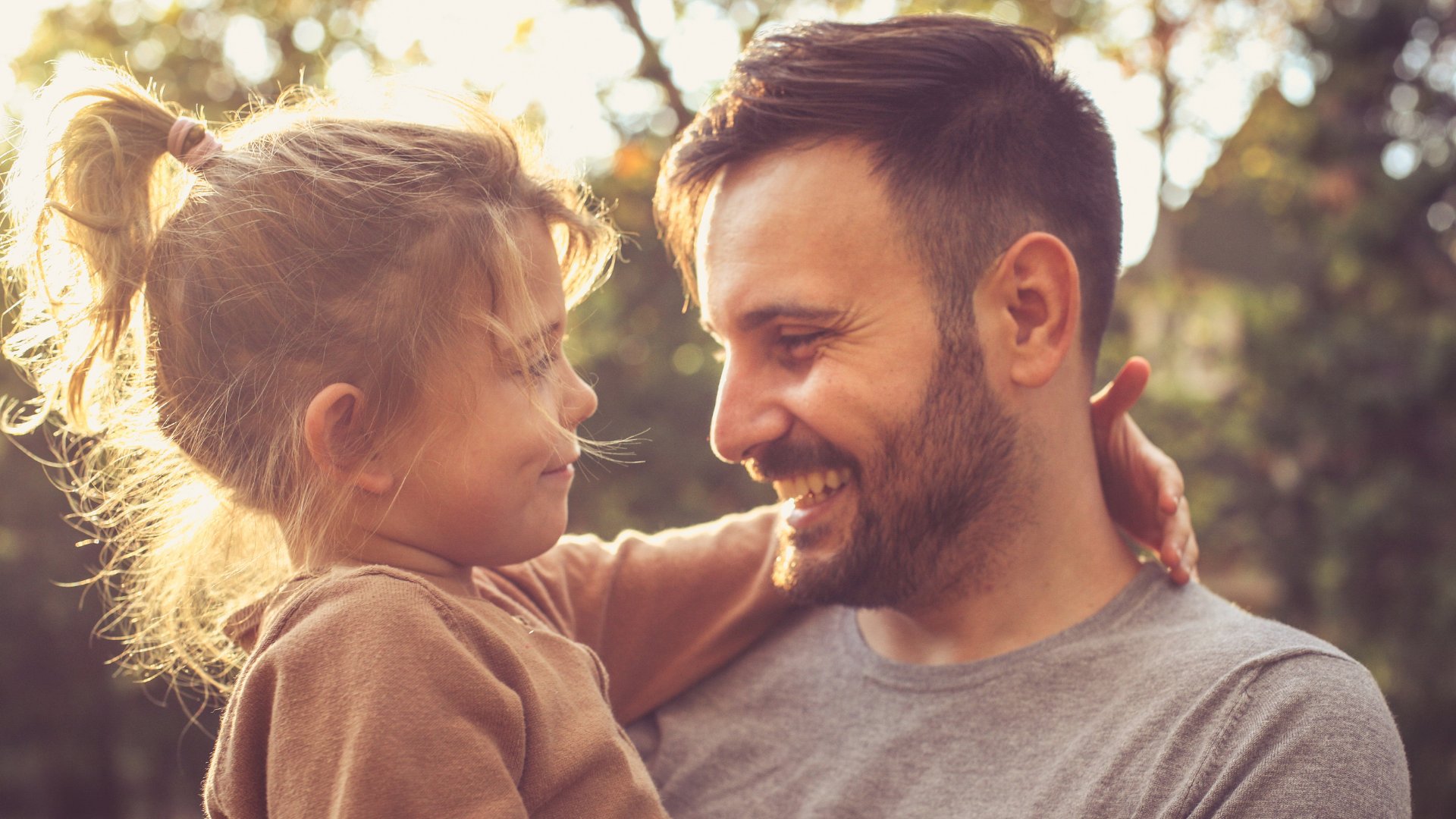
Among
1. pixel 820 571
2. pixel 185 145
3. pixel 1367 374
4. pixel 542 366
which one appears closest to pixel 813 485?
pixel 820 571

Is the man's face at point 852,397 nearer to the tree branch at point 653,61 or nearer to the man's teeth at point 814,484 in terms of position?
the man's teeth at point 814,484

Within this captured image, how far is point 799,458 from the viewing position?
2.17m

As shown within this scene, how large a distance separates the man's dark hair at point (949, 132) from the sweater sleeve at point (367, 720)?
109 cm

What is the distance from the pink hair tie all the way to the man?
0.87 m

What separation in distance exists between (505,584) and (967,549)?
32.5 inches

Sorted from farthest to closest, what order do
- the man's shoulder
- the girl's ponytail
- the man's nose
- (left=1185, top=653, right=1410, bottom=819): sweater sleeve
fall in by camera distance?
the man's nose, the man's shoulder, the girl's ponytail, (left=1185, top=653, right=1410, bottom=819): sweater sleeve

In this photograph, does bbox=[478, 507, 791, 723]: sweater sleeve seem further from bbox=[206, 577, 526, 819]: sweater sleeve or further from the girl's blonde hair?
bbox=[206, 577, 526, 819]: sweater sleeve

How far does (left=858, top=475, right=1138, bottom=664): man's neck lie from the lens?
2143 millimetres

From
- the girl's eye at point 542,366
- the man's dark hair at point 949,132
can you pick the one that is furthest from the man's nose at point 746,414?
the girl's eye at point 542,366

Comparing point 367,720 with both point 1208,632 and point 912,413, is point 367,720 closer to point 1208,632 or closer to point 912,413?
point 912,413

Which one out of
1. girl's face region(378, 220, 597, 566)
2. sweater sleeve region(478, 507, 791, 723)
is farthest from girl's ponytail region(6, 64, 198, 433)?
sweater sleeve region(478, 507, 791, 723)

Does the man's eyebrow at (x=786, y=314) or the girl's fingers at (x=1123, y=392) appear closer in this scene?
the man's eyebrow at (x=786, y=314)

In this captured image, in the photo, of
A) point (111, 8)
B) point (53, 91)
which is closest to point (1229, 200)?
point (111, 8)

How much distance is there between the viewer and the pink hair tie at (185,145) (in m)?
1.77
